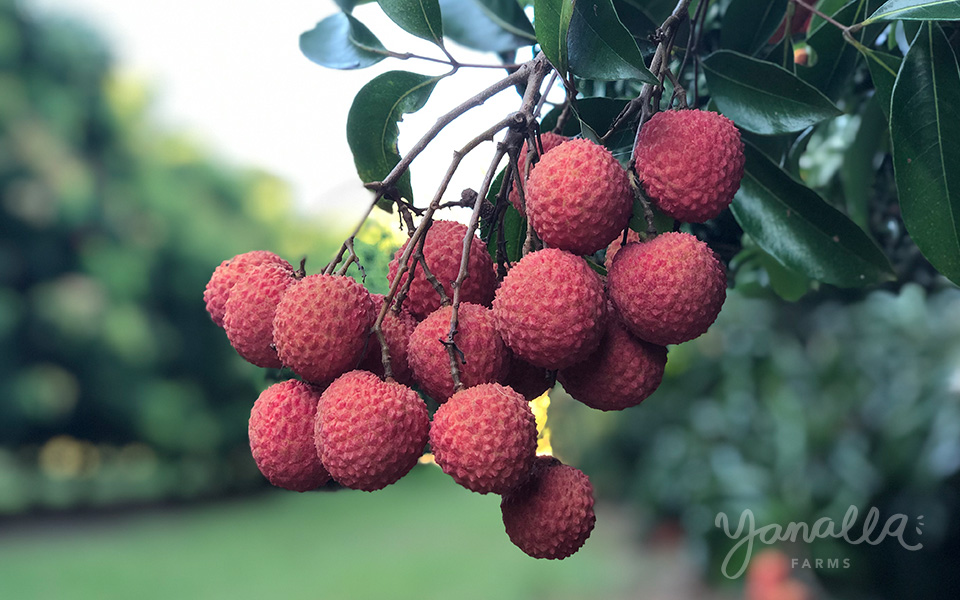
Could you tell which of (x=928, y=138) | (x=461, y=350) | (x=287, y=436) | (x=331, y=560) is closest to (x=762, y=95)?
(x=928, y=138)

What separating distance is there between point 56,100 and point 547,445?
5478mm

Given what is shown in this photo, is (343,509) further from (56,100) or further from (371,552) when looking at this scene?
(56,100)

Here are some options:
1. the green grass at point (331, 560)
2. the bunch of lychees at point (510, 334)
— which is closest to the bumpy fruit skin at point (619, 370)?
the bunch of lychees at point (510, 334)

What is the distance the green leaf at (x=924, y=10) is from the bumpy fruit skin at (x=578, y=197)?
0.21 m

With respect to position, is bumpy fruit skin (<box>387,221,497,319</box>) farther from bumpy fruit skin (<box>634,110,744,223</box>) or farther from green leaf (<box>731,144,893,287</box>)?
green leaf (<box>731,144,893,287</box>)

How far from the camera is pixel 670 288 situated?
0.43 meters

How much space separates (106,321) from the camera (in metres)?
4.73

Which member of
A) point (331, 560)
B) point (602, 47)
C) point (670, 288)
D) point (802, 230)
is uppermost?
point (602, 47)

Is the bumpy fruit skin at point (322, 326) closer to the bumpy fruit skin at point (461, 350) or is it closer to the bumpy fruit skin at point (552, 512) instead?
the bumpy fruit skin at point (461, 350)

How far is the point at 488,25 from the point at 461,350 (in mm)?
451

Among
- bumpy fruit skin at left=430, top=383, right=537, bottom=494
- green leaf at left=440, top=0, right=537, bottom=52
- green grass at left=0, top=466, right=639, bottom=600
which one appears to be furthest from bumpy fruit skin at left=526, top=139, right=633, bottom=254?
green grass at left=0, top=466, right=639, bottom=600

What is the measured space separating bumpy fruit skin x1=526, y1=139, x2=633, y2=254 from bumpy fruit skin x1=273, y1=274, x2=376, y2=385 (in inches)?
4.9

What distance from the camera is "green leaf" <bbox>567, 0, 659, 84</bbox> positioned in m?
0.44

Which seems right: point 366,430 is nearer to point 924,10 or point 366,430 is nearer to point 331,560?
point 924,10
